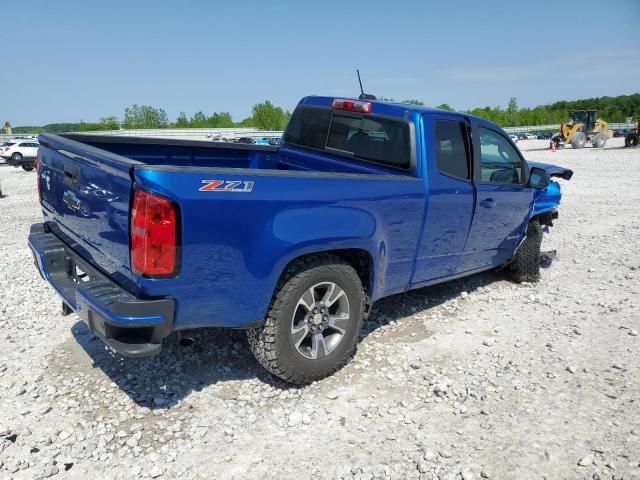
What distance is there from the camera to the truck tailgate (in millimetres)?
2717

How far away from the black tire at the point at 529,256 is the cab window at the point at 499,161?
0.89m

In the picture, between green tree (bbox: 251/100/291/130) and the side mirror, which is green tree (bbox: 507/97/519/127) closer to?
green tree (bbox: 251/100/291/130)

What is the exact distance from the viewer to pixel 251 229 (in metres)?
2.83

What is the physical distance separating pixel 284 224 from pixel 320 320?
84 centimetres

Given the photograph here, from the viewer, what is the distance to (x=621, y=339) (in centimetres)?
434

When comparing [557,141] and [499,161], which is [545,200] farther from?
[557,141]

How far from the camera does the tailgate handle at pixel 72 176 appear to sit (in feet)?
10.3

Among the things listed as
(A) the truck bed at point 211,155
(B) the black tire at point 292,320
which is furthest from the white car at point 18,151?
(B) the black tire at point 292,320

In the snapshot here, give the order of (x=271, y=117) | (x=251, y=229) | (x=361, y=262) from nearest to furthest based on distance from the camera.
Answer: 1. (x=251, y=229)
2. (x=361, y=262)
3. (x=271, y=117)

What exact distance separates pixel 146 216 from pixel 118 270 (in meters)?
0.53

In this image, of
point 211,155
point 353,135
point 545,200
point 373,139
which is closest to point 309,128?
point 353,135

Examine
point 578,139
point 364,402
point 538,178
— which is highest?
point 578,139

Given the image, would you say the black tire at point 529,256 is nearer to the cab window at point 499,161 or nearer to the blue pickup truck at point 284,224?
the blue pickup truck at point 284,224

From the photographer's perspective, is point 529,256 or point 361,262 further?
point 529,256
